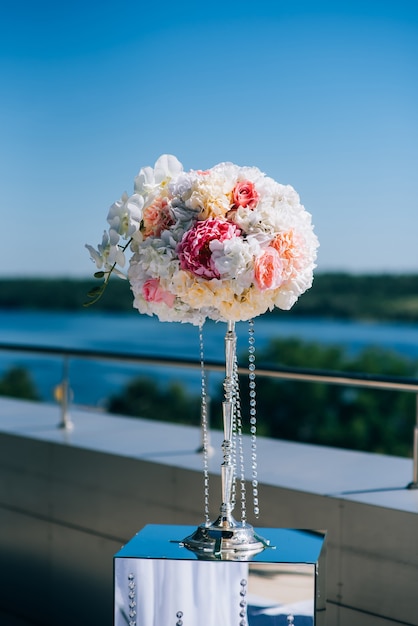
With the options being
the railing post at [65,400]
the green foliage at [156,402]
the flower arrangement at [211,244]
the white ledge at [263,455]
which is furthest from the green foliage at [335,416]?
the flower arrangement at [211,244]

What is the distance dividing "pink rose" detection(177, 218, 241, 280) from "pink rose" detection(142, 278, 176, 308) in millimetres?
98

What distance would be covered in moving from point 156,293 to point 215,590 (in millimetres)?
758

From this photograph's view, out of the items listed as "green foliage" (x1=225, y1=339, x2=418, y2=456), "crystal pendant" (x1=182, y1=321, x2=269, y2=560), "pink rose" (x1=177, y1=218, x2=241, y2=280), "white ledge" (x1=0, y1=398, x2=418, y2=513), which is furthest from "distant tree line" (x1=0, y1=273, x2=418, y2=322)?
"pink rose" (x1=177, y1=218, x2=241, y2=280)

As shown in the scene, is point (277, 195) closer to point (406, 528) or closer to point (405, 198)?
point (406, 528)

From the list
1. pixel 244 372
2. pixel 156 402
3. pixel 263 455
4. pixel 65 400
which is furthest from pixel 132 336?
pixel 244 372

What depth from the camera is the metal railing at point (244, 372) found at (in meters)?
3.15

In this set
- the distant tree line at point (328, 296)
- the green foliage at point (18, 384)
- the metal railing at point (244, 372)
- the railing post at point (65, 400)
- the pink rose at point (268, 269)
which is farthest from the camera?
the green foliage at point (18, 384)

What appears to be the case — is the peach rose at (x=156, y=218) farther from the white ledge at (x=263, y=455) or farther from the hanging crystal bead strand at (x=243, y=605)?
the white ledge at (x=263, y=455)

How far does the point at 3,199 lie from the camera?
2159 centimetres

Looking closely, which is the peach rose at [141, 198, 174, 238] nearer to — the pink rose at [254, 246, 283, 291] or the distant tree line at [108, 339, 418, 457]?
the pink rose at [254, 246, 283, 291]

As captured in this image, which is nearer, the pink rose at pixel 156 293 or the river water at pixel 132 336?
the pink rose at pixel 156 293

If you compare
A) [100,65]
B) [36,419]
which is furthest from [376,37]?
[36,419]

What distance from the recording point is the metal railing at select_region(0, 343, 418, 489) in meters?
3.15

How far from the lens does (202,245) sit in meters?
2.09
